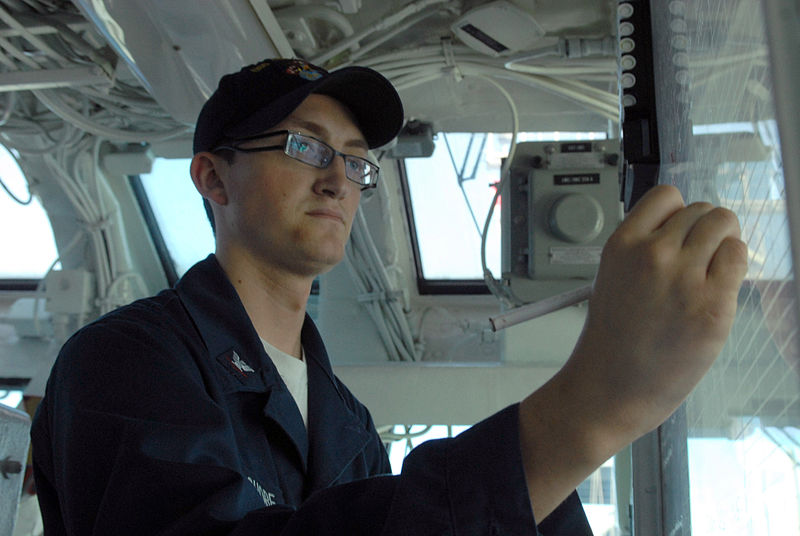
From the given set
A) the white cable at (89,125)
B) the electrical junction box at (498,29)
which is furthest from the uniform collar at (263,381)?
the white cable at (89,125)

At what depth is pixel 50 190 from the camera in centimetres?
280

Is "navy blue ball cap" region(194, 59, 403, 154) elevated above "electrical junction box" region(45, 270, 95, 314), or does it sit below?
below

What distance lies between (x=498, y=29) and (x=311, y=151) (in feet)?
2.53

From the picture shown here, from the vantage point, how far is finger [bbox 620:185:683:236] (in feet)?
1.51

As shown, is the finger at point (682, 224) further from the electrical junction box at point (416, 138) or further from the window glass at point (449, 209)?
the window glass at point (449, 209)

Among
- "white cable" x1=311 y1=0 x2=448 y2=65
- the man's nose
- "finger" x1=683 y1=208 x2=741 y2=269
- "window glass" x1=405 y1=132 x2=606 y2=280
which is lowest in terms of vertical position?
"finger" x1=683 y1=208 x2=741 y2=269

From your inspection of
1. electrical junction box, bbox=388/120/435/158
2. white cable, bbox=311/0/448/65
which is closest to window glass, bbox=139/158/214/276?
electrical junction box, bbox=388/120/435/158

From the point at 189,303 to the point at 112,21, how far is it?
747 millimetres

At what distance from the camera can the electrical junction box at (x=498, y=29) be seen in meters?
1.66

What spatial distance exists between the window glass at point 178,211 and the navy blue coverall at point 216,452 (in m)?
2.21

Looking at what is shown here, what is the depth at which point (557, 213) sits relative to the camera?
6.09ft

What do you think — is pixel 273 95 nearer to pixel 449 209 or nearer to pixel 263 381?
pixel 263 381

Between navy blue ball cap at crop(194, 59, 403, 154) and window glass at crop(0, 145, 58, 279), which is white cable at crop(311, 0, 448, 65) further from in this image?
window glass at crop(0, 145, 58, 279)

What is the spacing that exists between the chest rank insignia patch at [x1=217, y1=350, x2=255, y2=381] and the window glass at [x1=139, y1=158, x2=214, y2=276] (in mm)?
2371
